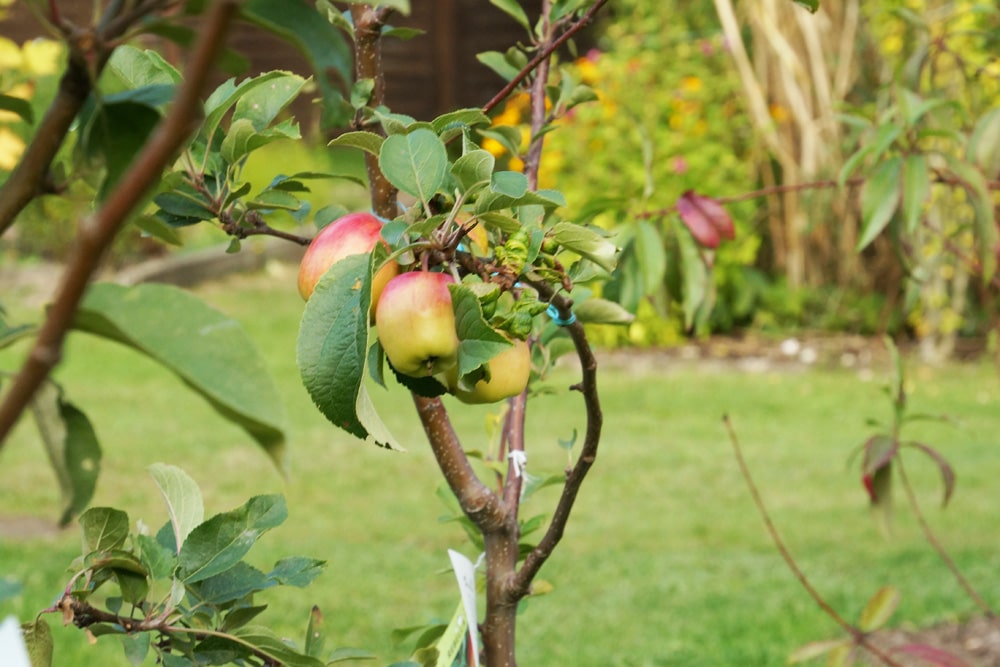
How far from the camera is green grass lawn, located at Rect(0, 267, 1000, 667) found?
281cm

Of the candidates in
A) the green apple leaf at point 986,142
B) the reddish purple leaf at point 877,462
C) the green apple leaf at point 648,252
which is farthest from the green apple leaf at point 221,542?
the green apple leaf at point 986,142

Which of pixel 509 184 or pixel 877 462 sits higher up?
pixel 509 184

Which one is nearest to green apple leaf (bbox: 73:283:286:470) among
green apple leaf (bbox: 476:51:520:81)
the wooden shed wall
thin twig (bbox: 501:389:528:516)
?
thin twig (bbox: 501:389:528:516)

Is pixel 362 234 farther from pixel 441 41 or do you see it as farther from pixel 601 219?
pixel 441 41

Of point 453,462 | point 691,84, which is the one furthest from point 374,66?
point 691,84

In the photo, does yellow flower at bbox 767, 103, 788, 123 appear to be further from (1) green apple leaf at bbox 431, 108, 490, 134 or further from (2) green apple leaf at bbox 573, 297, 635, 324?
(1) green apple leaf at bbox 431, 108, 490, 134

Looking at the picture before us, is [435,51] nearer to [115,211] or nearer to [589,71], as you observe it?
[589,71]

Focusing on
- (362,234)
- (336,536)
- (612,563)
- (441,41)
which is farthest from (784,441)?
(441,41)

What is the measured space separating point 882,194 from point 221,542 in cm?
120

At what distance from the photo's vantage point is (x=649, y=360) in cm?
567

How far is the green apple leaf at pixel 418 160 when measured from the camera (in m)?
0.76

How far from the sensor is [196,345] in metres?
0.44

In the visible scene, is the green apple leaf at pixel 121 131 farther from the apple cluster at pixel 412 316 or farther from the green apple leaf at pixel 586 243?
the green apple leaf at pixel 586 243

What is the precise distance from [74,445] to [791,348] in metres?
5.35
